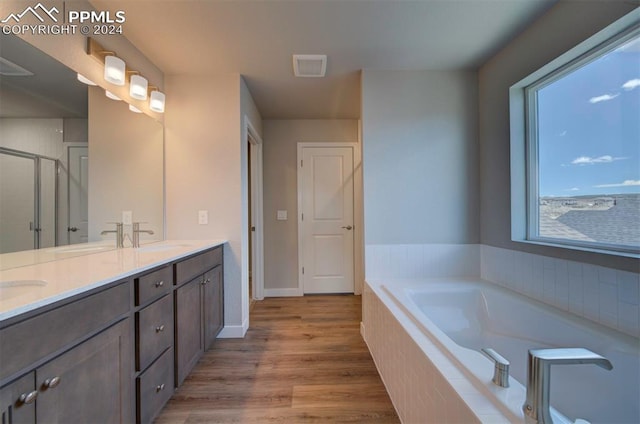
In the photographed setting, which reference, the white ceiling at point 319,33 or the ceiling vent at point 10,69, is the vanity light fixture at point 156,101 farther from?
the ceiling vent at point 10,69

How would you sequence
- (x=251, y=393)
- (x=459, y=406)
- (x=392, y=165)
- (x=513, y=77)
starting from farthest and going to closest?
(x=392, y=165) → (x=513, y=77) → (x=251, y=393) → (x=459, y=406)

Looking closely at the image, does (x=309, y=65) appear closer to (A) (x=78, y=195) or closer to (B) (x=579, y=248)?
(A) (x=78, y=195)

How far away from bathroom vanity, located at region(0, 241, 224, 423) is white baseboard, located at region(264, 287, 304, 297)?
1.67 meters

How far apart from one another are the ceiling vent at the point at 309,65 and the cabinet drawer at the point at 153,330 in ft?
6.23

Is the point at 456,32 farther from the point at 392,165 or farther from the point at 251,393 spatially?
the point at 251,393

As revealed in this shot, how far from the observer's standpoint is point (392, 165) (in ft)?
7.59

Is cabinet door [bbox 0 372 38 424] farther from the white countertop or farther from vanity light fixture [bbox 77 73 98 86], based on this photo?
vanity light fixture [bbox 77 73 98 86]

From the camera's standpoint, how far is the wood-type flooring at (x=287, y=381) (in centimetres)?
144

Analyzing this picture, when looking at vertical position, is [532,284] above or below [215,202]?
below

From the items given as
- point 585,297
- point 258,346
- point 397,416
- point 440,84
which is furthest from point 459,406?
point 440,84

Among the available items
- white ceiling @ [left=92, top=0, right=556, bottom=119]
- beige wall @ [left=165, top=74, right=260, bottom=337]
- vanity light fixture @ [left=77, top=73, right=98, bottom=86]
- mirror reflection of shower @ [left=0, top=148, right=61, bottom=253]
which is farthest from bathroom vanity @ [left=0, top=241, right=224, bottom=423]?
white ceiling @ [left=92, top=0, right=556, bottom=119]

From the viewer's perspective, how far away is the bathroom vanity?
0.72 metres

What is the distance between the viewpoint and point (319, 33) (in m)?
1.82

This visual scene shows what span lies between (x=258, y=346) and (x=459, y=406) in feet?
5.52
